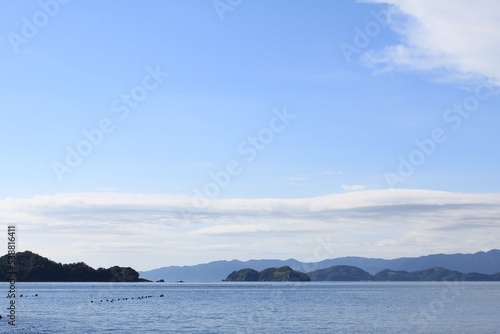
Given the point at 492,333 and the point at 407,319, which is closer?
the point at 492,333

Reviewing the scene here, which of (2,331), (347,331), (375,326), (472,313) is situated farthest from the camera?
(472,313)

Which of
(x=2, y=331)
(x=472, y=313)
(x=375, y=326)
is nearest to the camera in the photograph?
(x=2, y=331)

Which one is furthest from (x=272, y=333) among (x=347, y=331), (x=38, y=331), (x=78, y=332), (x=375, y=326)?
(x=38, y=331)

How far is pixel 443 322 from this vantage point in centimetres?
8306

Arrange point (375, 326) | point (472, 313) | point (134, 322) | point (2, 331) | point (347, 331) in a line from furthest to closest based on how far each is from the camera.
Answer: point (472, 313) → point (134, 322) → point (375, 326) → point (347, 331) → point (2, 331)

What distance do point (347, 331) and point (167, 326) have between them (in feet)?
86.1

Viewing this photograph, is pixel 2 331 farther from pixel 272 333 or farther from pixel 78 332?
pixel 272 333

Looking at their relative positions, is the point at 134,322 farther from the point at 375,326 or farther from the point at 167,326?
the point at 375,326

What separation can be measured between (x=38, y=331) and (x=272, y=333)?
100ft

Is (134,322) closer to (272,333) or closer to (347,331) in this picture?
(272,333)

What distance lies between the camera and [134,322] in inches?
3396

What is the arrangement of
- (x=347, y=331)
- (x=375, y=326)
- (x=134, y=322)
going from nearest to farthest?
(x=347, y=331) → (x=375, y=326) → (x=134, y=322)

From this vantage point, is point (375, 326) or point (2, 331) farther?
point (375, 326)

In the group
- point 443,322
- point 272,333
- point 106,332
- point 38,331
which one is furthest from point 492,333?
point 38,331
